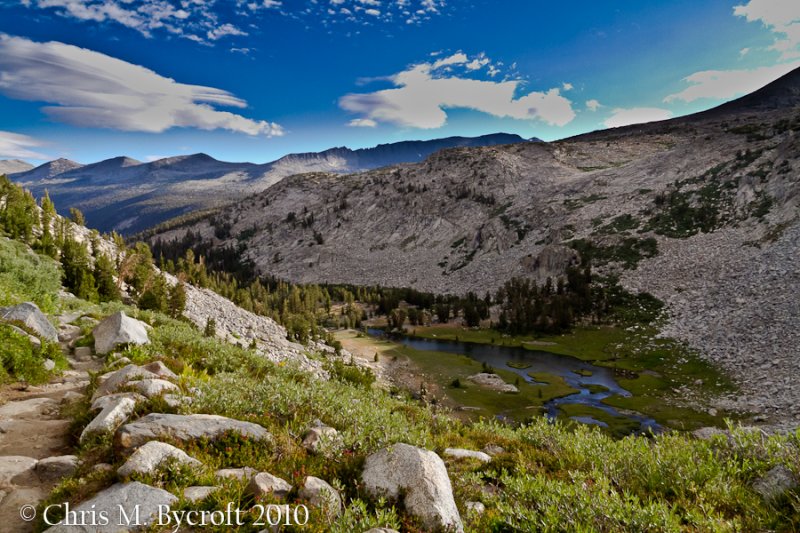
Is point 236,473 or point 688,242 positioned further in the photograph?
point 688,242

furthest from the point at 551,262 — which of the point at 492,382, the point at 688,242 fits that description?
the point at 492,382

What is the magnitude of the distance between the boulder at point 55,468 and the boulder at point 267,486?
161 inches

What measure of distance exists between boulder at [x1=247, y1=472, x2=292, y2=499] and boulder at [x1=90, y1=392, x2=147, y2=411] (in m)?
4.70

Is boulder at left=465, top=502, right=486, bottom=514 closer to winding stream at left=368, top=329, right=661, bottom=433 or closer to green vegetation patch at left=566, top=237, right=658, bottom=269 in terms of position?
winding stream at left=368, top=329, right=661, bottom=433

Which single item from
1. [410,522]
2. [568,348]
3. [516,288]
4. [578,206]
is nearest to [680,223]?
[578,206]

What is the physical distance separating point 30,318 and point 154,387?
10582 mm

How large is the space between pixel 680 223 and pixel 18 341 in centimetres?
14915

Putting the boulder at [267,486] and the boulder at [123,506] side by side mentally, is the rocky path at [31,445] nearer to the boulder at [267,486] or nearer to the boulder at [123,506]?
the boulder at [123,506]

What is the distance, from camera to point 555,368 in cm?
7675

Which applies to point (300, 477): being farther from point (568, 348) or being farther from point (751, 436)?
point (568, 348)

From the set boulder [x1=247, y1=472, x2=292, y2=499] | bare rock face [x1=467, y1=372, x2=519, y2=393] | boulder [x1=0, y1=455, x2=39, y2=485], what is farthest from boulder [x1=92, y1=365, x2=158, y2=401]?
bare rock face [x1=467, y1=372, x2=519, y2=393]

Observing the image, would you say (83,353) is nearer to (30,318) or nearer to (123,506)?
(30,318)

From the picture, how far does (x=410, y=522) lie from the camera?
638 centimetres

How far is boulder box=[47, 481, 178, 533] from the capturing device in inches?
223
